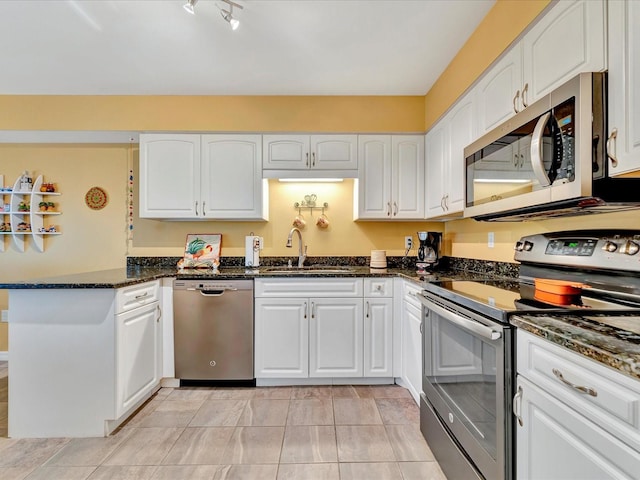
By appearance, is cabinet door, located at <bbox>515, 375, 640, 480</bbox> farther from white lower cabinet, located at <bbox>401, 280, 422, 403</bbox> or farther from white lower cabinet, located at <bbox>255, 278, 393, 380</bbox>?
white lower cabinet, located at <bbox>255, 278, 393, 380</bbox>

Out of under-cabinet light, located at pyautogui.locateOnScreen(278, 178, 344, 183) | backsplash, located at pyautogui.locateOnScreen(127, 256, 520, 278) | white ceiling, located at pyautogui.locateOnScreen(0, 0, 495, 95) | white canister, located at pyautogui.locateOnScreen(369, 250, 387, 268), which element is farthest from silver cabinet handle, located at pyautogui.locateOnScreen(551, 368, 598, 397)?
under-cabinet light, located at pyautogui.locateOnScreen(278, 178, 344, 183)

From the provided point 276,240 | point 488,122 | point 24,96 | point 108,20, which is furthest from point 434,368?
point 24,96

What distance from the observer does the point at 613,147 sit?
1071 millimetres

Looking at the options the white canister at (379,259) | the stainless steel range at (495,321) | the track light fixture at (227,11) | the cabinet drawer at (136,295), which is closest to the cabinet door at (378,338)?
the white canister at (379,259)

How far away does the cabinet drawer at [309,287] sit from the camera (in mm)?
2596

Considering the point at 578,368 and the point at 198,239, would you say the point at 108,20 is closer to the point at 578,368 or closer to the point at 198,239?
the point at 198,239

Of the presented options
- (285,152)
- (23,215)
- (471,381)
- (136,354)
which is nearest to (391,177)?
(285,152)

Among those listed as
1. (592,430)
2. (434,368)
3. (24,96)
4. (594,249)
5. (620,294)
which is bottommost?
(434,368)

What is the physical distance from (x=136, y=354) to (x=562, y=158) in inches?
103

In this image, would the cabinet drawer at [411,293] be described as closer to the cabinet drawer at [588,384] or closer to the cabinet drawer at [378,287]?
the cabinet drawer at [378,287]

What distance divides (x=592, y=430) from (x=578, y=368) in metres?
0.14

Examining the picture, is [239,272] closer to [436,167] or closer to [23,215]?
[436,167]

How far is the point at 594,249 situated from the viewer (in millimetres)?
1381

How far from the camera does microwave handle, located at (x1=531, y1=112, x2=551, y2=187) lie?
1.24m
